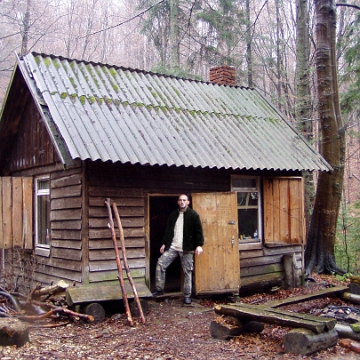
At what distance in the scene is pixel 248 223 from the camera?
36.6 ft

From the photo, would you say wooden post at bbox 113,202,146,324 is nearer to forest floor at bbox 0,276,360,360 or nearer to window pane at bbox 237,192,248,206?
forest floor at bbox 0,276,360,360

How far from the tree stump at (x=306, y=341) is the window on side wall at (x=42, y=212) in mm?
6187

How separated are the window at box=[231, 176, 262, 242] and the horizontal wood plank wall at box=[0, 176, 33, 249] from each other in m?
4.61

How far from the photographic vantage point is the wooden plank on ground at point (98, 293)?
7.85 metres

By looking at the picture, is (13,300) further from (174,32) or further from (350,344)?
(174,32)

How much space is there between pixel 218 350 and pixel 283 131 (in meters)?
7.34

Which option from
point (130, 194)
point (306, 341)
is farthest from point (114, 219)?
point (306, 341)

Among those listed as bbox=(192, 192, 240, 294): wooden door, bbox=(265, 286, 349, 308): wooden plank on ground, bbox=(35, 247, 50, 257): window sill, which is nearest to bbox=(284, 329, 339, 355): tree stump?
bbox=(265, 286, 349, 308): wooden plank on ground

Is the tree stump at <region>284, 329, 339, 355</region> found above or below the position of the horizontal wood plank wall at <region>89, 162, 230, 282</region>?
below

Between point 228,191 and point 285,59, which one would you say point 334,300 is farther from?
point 285,59

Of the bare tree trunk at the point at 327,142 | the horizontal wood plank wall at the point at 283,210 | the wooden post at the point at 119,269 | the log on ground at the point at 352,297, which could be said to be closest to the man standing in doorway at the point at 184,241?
the wooden post at the point at 119,269

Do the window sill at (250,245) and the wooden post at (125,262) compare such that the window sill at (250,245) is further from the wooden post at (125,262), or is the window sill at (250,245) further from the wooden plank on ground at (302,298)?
the wooden post at (125,262)

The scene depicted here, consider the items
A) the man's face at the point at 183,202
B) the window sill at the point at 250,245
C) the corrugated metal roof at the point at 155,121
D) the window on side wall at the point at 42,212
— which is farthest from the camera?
the window sill at the point at 250,245

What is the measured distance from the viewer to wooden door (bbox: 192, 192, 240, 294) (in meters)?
9.68
